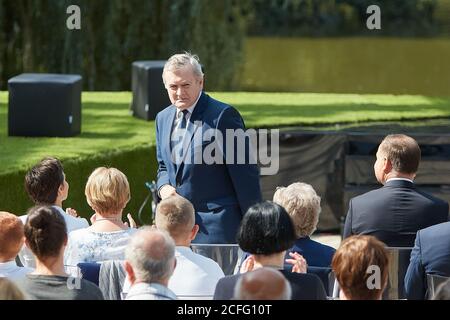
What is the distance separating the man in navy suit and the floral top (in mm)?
677

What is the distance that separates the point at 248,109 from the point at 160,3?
5.54 metres

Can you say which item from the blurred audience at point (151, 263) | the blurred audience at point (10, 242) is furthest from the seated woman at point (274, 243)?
the blurred audience at point (10, 242)

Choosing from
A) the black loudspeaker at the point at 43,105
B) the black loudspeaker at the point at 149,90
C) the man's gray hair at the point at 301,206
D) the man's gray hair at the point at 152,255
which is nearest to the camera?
the man's gray hair at the point at 152,255

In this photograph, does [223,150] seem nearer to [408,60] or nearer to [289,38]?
[408,60]

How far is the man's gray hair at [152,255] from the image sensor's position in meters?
4.62

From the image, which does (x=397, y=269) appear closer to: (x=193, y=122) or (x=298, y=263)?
(x=298, y=263)

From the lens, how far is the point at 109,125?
547 inches

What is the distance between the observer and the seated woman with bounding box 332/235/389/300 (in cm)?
464

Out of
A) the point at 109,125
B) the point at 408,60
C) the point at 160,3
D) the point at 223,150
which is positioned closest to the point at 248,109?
the point at 109,125

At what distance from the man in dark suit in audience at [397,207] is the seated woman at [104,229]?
118 cm

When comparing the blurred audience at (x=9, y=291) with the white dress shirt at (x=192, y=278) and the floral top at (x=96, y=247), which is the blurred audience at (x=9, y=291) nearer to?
the white dress shirt at (x=192, y=278)

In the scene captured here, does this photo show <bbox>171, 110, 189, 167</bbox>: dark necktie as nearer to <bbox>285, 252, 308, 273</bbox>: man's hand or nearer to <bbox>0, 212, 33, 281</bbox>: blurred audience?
<bbox>285, 252, 308, 273</bbox>: man's hand

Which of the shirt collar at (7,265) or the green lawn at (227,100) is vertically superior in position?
the shirt collar at (7,265)

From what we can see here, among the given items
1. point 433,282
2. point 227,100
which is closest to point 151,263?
point 433,282
